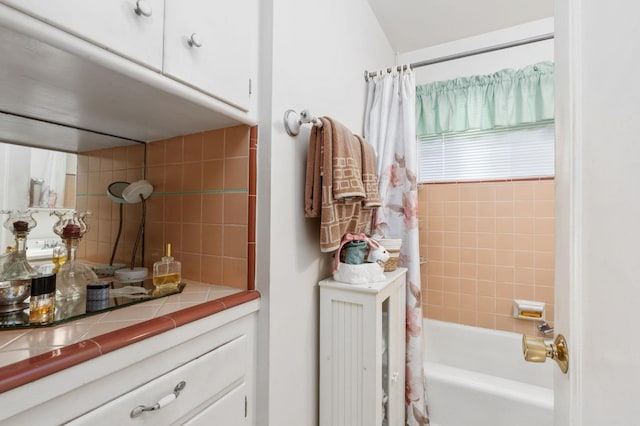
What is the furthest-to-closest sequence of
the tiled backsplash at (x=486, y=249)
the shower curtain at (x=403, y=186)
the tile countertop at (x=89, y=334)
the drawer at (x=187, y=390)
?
A: 1. the tiled backsplash at (x=486, y=249)
2. the shower curtain at (x=403, y=186)
3. the drawer at (x=187, y=390)
4. the tile countertop at (x=89, y=334)

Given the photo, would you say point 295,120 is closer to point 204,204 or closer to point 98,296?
point 204,204

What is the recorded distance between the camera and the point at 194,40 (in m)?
0.69

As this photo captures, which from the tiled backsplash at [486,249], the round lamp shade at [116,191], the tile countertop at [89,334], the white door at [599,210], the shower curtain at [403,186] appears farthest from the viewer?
the tiled backsplash at [486,249]

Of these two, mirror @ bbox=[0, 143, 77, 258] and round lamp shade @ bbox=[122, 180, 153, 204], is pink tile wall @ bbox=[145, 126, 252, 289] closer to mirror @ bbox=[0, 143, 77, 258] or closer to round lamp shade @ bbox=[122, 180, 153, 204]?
round lamp shade @ bbox=[122, 180, 153, 204]

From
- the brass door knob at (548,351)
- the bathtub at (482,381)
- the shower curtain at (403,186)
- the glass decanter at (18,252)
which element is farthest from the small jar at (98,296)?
the bathtub at (482,381)

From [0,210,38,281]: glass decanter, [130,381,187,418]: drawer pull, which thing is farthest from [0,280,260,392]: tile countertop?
[0,210,38,281]: glass decanter

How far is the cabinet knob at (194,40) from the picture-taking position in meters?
0.69

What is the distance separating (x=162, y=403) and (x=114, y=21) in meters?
0.79

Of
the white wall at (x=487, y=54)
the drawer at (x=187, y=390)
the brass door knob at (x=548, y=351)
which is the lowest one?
the drawer at (x=187, y=390)

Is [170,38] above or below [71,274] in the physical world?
above

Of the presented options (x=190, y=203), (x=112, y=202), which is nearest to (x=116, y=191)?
(x=112, y=202)

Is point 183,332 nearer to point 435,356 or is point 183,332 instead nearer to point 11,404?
point 11,404

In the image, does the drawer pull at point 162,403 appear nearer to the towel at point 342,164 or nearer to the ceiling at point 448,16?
the towel at point 342,164

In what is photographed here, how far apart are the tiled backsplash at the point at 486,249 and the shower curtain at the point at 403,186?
0.64 meters
